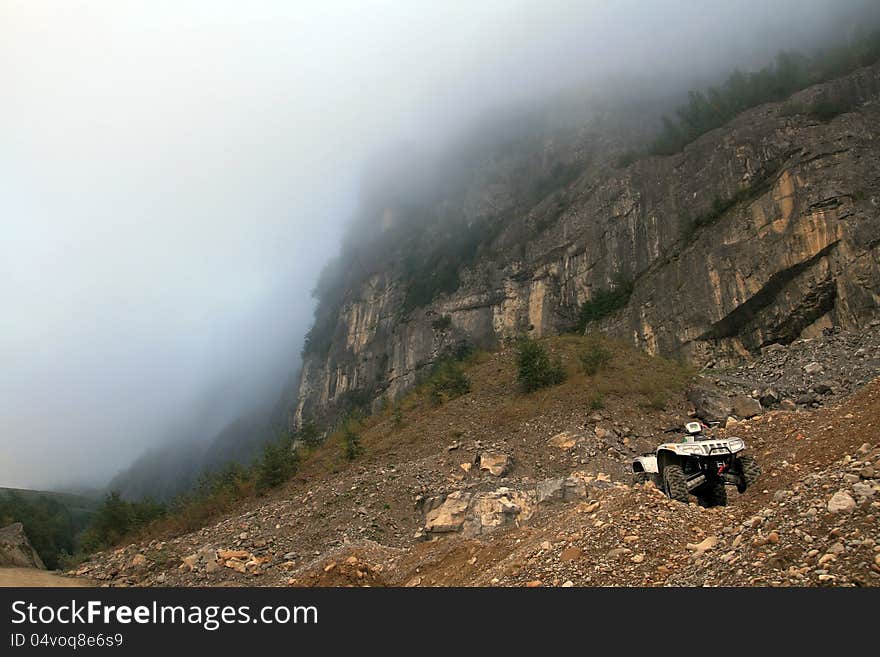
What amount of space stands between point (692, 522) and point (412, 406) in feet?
62.3

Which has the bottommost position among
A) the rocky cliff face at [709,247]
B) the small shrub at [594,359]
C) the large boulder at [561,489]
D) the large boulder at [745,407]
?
the large boulder at [745,407]

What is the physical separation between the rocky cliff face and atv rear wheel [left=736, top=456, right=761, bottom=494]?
1814 cm

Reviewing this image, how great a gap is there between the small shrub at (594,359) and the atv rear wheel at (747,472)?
36.5 feet

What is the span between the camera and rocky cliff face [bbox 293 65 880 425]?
2611 centimetres

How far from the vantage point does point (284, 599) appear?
Result: 551 cm

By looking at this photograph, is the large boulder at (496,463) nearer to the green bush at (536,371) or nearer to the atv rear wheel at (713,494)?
the green bush at (536,371)

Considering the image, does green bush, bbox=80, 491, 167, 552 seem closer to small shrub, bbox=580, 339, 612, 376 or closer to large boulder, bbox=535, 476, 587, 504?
large boulder, bbox=535, 476, 587, 504

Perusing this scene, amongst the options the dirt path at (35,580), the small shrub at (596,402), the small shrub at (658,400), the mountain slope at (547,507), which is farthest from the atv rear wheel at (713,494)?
the dirt path at (35,580)

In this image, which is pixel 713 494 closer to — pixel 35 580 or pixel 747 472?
pixel 747 472

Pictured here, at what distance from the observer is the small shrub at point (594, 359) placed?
21.8 m

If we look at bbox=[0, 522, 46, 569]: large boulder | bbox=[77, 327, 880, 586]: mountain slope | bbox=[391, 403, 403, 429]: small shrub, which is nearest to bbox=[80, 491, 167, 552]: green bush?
bbox=[0, 522, 46, 569]: large boulder

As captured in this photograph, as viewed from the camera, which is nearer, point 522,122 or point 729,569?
point 729,569

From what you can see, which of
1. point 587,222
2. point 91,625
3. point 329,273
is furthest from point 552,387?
point 329,273

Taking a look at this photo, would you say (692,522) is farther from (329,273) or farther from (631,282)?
(329,273)
